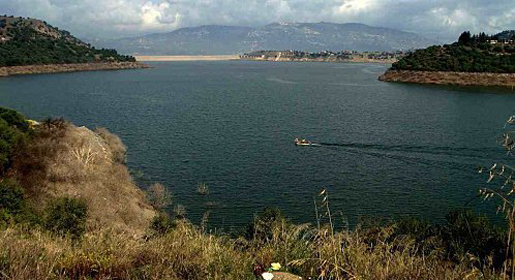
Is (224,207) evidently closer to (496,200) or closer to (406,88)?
(496,200)

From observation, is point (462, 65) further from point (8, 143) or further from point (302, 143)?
point (8, 143)

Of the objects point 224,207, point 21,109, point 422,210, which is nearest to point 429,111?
point 422,210

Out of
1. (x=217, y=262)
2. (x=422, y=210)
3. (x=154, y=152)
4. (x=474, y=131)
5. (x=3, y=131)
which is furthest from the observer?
(x=474, y=131)

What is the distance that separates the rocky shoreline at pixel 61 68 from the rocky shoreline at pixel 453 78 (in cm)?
10685

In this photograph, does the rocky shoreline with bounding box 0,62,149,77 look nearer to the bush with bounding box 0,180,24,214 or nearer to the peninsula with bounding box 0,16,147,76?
the peninsula with bounding box 0,16,147,76

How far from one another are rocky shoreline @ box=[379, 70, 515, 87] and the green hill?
185 cm

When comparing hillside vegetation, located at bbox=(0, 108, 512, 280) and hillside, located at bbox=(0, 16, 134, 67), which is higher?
hillside, located at bbox=(0, 16, 134, 67)

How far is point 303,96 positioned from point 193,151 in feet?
149

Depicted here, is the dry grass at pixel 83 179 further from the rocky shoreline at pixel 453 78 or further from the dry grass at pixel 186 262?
the rocky shoreline at pixel 453 78

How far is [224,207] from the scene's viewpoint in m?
26.0

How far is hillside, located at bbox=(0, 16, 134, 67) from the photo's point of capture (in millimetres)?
141775

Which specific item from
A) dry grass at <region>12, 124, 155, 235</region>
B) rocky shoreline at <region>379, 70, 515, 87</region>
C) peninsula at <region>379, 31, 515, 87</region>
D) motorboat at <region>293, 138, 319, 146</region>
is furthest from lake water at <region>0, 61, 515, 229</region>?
peninsula at <region>379, 31, 515, 87</region>

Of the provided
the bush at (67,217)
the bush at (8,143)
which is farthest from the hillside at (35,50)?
the bush at (67,217)

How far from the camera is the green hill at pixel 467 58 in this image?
104m
